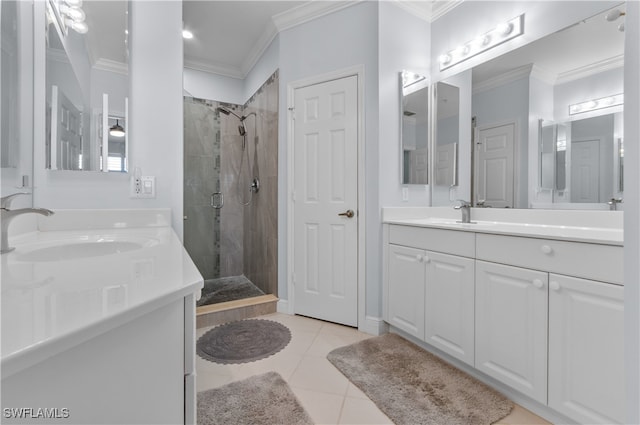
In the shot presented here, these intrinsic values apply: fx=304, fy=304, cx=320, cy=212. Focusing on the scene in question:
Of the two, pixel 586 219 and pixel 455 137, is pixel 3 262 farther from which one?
pixel 455 137

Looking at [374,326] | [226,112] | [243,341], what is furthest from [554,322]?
[226,112]

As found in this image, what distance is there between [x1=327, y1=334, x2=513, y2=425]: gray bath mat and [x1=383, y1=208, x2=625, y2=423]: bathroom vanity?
0.10 meters

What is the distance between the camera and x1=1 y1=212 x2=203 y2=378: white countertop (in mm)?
334

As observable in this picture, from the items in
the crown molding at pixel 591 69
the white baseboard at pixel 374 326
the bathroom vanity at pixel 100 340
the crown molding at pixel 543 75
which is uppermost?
the crown molding at pixel 543 75

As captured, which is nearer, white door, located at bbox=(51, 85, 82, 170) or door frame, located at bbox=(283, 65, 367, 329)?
white door, located at bbox=(51, 85, 82, 170)

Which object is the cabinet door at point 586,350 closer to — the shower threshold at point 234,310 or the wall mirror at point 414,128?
the wall mirror at point 414,128

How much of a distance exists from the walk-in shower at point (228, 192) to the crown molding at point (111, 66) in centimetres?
155

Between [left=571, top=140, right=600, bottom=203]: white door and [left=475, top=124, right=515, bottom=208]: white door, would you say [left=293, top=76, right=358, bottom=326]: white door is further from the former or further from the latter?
[left=571, top=140, right=600, bottom=203]: white door

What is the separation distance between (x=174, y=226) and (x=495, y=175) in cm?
209

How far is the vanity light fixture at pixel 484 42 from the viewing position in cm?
198

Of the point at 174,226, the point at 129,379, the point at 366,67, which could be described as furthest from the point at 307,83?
the point at 129,379

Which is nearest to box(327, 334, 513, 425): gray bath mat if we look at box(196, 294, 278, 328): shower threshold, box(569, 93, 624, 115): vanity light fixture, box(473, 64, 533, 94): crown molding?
box(196, 294, 278, 328): shower threshold

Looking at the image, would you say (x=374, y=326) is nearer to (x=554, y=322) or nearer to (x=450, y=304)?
(x=450, y=304)

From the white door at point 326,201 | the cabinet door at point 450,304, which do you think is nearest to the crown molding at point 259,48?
the white door at point 326,201
